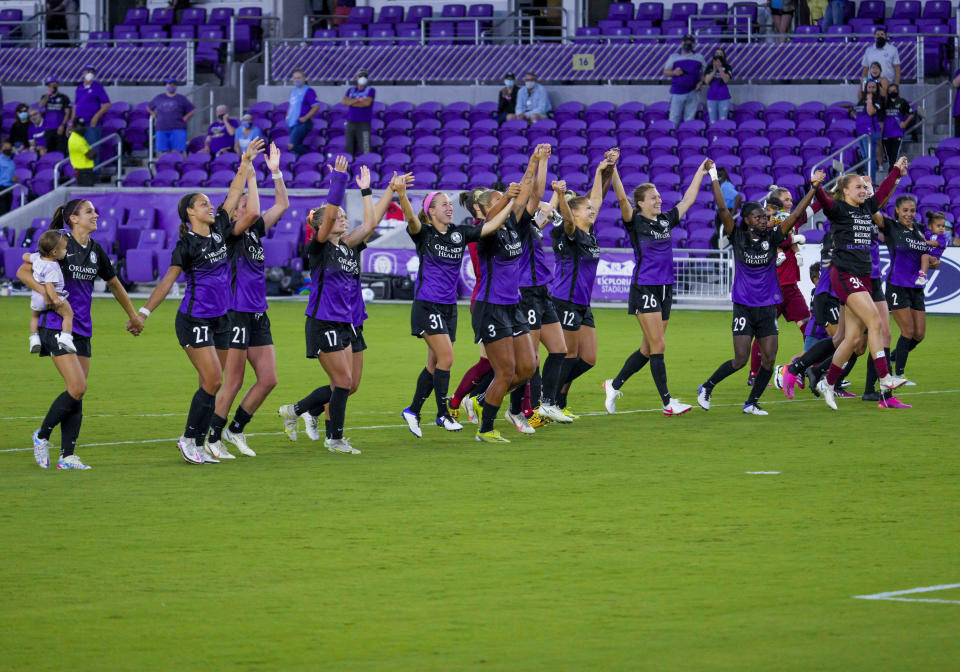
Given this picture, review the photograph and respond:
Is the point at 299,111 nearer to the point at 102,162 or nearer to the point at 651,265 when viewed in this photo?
the point at 102,162

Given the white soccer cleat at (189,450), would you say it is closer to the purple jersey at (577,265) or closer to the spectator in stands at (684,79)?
the purple jersey at (577,265)

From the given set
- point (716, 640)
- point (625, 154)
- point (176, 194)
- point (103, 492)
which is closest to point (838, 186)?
point (103, 492)

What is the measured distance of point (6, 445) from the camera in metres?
12.7

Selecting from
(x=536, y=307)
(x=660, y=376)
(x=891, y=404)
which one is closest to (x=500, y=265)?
(x=536, y=307)

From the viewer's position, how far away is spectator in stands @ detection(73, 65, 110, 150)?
3634 cm

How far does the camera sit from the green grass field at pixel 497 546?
252 inches

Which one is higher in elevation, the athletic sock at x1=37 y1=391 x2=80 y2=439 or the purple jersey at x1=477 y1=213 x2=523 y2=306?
the purple jersey at x1=477 y1=213 x2=523 y2=306

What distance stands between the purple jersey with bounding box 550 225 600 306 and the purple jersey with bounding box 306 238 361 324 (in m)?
→ 2.66

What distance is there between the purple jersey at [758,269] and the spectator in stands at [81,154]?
23.5 metres

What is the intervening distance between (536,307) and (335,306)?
2.25 meters

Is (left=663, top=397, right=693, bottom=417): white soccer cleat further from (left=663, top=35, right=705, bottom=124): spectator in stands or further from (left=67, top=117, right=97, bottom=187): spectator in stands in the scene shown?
(left=67, top=117, right=97, bottom=187): spectator in stands

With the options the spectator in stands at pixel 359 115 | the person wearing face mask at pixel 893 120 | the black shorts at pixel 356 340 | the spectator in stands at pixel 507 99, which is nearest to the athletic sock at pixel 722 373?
the black shorts at pixel 356 340

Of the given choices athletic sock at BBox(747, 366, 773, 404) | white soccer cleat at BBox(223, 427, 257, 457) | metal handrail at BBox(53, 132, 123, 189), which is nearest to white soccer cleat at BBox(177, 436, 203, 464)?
white soccer cleat at BBox(223, 427, 257, 457)

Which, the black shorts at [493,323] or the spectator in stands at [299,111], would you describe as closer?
the black shorts at [493,323]
